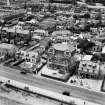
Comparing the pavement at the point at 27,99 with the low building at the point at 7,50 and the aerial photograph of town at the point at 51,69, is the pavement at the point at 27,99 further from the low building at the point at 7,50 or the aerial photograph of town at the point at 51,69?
the low building at the point at 7,50

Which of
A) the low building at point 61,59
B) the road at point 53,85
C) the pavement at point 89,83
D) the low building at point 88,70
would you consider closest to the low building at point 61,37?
the low building at point 61,59

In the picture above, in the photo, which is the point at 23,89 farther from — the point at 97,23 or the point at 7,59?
the point at 97,23

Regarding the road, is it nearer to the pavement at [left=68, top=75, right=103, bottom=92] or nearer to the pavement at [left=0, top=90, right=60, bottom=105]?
A: the pavement at [left=68, top=75, right=103, bottom=92]

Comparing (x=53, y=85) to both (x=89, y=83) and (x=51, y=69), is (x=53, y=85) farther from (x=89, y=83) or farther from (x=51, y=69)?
(x=89, y=83)

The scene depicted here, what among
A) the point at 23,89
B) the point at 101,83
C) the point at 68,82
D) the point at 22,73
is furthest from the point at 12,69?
the point at 101,83

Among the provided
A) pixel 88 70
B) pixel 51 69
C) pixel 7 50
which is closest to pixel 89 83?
pixel 88 70

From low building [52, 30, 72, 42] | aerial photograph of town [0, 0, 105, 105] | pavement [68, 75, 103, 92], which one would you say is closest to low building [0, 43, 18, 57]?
aerial photograph of town [0, 0, 105, 105]

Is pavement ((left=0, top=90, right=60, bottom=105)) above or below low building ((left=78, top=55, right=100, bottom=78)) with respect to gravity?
below

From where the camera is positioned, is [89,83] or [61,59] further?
[61,59]
